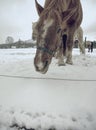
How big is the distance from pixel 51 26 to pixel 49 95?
21.0 inches

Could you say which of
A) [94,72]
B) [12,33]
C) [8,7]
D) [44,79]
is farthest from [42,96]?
[8,7]

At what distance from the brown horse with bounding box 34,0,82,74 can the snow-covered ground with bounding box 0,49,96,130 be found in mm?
109

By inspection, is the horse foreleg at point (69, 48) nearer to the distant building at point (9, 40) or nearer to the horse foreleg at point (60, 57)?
the horse foreleg at point (60, 57)

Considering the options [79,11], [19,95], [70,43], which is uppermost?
[79,11]

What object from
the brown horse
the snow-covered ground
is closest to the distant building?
the snow-covered ground

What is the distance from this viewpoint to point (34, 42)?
2.15 m

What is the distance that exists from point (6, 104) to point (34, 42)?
557 millimetres

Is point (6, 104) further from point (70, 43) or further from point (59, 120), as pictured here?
point (70, 43)

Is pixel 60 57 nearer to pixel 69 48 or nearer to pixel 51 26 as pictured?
pixel 69 48

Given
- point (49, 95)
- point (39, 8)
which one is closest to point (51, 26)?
point (39, 8)

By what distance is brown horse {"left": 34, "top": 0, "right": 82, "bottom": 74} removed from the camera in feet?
6.84

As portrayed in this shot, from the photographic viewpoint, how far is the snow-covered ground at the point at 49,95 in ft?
6.72

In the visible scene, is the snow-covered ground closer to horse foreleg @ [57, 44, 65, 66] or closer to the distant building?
horse foreleg @ [57, 44, 65, 66]

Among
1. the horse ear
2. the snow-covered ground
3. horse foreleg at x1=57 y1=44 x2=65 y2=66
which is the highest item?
the horse ear
